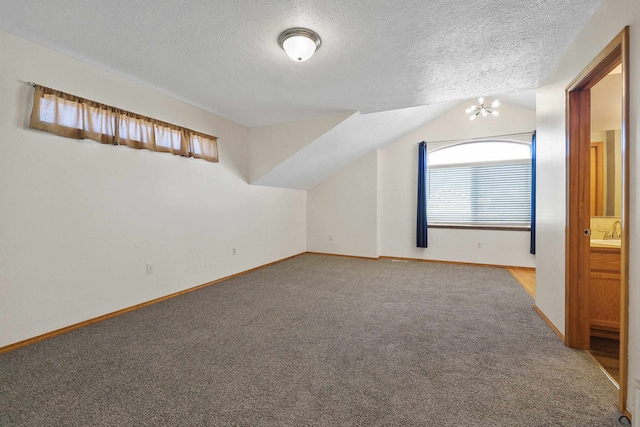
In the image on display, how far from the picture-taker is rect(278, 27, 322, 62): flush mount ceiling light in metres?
2.04

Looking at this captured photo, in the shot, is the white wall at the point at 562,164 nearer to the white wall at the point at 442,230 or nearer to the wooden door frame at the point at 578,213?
the wooden door frame at the point at 578,213

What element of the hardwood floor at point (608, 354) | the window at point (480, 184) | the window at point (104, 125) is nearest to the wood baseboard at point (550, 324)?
the hardwood floor at point (608, 354)

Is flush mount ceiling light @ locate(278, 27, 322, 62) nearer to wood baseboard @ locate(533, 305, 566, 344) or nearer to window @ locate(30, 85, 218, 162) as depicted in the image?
window @ locate(30, 85, 218, 162)

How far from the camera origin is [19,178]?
85.1 inches

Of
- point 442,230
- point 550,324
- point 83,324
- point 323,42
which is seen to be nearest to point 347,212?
point 442,230

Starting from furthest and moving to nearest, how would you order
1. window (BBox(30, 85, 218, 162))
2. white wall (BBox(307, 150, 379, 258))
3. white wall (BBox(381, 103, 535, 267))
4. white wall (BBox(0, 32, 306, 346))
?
1. white wall (BBox(307, 150, 379, 258))
2. white wall (BBox(381, 103, 535, 267))
3. window (BBox(30, 85, 218, 162))
4. white wall (BBox(0, 32, 306, 346))

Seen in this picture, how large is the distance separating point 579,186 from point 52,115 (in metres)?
4.37

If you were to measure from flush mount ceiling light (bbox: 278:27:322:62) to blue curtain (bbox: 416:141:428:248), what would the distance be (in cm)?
382

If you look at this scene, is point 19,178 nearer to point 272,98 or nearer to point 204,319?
point 204,319

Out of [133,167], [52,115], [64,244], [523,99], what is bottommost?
[64,244]

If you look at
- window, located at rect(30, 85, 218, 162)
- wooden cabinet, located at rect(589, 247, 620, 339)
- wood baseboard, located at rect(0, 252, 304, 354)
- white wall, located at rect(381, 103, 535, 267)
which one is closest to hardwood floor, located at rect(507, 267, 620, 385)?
wooden cabinet, located at rect(589, 247, 620, 339)

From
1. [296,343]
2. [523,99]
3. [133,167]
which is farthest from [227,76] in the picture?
[523,99]

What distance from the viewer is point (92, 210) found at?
2.61 meters

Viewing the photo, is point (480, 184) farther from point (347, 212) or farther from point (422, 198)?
point (347, 212)
